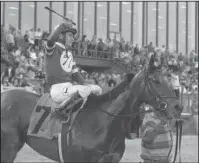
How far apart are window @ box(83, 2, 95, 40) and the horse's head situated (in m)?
25.8

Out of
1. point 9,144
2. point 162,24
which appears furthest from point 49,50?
point 162,24

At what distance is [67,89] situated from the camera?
22.0ft

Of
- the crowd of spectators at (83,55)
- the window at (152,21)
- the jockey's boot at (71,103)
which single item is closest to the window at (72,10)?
the crowd of spectators at (83,55)

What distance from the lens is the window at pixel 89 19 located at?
32.7 metres

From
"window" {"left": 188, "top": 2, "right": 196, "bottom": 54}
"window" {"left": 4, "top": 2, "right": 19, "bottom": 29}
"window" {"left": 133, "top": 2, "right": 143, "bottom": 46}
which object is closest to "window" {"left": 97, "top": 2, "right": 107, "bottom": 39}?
"window" {"left": 133, "top": 2, "right": 143, "bottom": 46}

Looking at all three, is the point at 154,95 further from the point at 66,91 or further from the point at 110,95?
the point at 66,91

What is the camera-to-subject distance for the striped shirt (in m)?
6.99

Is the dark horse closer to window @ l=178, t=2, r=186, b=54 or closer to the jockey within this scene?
the jockey

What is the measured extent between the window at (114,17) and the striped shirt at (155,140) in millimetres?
27389

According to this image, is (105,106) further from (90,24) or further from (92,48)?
(90,24)

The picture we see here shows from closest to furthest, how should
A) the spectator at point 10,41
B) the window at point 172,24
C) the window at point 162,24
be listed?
the spectator at point 10,41
the window at point 162,24
the window at point 172,24

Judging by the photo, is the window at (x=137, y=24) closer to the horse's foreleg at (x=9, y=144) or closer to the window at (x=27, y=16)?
the window at (x=27, y=16)

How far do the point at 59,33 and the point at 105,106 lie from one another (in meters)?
1.11

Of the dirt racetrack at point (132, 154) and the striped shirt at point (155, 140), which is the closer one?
the striped shirt at point (155, 140)
